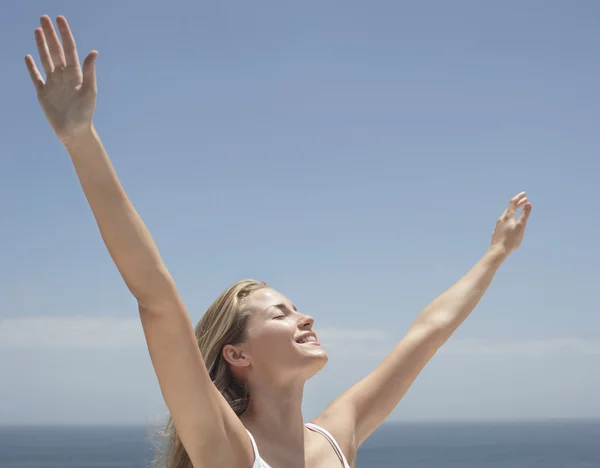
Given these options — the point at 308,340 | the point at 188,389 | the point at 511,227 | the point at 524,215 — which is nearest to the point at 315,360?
the point at 308,340

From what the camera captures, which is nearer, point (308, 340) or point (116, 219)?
point (116, 219)

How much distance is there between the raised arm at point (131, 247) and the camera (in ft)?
8.50

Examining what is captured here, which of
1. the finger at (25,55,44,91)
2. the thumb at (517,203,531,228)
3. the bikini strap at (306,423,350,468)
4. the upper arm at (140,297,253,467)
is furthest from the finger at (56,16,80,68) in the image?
the thumb at (517,203,531,228)

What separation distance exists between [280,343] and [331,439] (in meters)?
0.60

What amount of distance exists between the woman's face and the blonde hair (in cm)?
7

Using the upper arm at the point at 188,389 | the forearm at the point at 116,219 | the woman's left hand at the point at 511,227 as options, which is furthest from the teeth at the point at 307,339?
the woman's left hand at the point at 511,227

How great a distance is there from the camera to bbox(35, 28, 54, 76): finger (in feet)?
8.25

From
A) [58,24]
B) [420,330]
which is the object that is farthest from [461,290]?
[58,24]

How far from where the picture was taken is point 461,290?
4.76m

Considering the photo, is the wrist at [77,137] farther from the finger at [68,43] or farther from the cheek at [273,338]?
the cheek at [273,338]

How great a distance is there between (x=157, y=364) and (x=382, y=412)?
1.83 meters

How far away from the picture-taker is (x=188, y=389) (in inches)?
114

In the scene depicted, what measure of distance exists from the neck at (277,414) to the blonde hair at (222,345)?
9 cm

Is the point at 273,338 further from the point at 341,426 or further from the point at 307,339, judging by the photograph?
the point at 341,426
